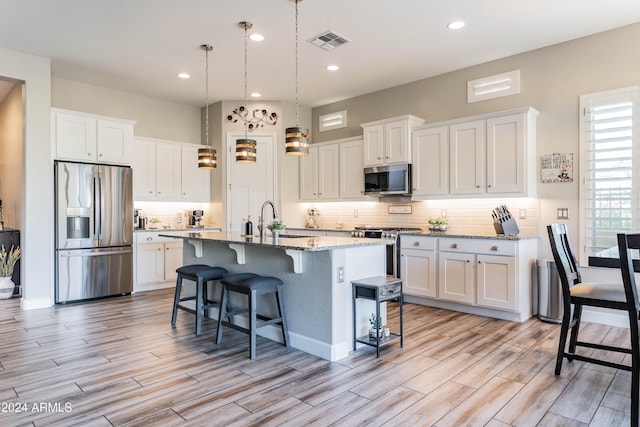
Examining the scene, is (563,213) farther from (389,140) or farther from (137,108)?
(137,108)

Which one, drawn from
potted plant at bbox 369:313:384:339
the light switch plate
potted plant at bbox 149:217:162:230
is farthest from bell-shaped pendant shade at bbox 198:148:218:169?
the light switch plate

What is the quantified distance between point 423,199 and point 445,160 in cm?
60

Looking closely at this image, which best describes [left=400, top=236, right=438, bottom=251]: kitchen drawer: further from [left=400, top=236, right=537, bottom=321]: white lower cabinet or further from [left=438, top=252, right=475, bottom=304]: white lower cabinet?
[left=438, top=252, right=475, bottom=304]: white lower cabinet

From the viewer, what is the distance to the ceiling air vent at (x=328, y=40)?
172 inches

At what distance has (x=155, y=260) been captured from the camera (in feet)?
20.4

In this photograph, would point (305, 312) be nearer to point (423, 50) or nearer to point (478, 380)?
point (478, 380)

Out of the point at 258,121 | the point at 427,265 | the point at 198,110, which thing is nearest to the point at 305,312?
the point at 427,265

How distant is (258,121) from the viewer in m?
7.04

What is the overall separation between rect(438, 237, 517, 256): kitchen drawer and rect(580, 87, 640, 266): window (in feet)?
2.72

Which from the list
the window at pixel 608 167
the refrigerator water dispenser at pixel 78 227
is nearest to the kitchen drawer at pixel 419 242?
the window at pixel 608 167

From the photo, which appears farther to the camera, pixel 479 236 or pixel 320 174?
pixel 320 174

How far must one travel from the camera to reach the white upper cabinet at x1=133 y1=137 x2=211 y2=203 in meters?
6.43

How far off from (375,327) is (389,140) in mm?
3134

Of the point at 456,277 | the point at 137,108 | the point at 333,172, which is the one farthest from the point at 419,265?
the point at 137,108
